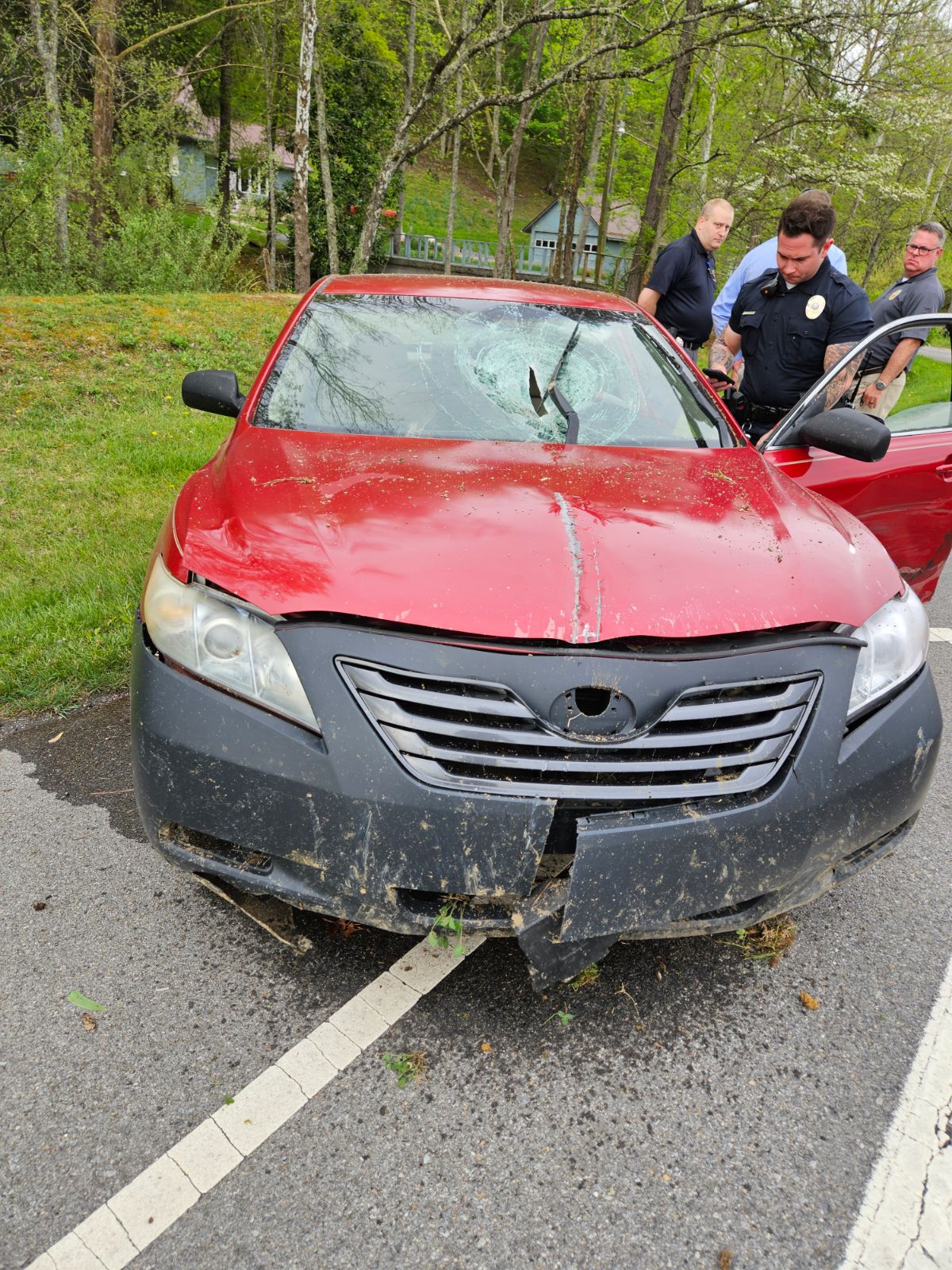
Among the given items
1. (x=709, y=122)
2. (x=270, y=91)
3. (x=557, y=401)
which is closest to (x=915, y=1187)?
(x=557, y=401)

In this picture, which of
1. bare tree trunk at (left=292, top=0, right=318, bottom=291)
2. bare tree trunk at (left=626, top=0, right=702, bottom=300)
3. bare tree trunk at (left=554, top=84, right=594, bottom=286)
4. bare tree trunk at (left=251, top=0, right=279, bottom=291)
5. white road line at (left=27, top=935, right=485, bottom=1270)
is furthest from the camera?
bare tree trunk at (left=251, top=0, right=279, bottom=291)

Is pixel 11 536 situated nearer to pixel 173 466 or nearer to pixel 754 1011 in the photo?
pixel 173 466

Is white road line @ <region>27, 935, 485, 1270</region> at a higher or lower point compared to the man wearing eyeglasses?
lower

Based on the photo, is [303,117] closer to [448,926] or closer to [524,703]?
[524,703]

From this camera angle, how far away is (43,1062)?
5.79 ft

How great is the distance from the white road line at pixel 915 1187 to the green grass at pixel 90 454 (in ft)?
10.1

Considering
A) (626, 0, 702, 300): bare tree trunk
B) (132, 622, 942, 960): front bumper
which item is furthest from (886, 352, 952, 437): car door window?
(626, 0, 702, 300): bare tree trunk

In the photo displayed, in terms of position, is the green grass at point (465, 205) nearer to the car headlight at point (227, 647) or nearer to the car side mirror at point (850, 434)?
the car side mirror at point (850, 434)

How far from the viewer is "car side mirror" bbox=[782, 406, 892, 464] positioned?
299 cm

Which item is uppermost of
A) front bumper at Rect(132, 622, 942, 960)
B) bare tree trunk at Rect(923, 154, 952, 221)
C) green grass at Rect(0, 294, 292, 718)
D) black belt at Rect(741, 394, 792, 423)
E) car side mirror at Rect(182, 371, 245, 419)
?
bare tree trunk at Rect(923, 154, 952, 221)

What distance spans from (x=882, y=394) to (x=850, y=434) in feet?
7.85

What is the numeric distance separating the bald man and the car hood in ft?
12.0

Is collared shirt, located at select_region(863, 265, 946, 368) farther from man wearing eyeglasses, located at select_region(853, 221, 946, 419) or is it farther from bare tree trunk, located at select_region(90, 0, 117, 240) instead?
bare tree trunk, located at select_region(90, 0, 117, 240)

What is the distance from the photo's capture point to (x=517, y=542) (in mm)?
1912
